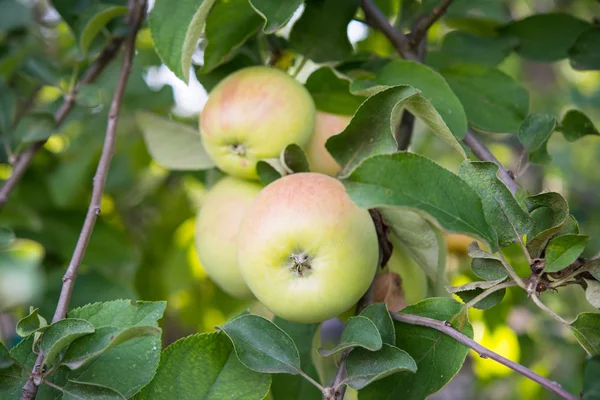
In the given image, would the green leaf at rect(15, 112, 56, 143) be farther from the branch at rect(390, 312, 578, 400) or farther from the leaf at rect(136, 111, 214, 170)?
the branch at rect(390, 312, 578, 400)

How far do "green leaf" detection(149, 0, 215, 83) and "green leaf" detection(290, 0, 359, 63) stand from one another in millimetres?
156

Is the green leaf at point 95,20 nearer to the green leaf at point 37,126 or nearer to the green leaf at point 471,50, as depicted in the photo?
the green leaf at point 37,126

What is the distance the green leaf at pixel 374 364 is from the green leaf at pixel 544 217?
0.13 meters

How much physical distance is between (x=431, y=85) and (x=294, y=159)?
157mm

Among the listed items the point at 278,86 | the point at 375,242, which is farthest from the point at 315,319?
the point at 278,86

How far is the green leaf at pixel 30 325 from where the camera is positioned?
47cm

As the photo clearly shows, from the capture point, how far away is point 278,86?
2.11ft

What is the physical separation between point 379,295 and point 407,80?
0.22 meters

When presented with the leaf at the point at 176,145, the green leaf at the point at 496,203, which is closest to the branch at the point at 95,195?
the leaf at the point at 176,145

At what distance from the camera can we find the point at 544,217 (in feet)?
1.64

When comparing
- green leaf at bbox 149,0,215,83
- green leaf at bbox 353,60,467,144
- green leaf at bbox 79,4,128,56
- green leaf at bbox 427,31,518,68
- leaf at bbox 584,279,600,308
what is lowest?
green leaf at bbox 427,31,518,68

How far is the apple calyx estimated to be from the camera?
518 mm

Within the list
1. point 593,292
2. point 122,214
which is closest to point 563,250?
point 593,292

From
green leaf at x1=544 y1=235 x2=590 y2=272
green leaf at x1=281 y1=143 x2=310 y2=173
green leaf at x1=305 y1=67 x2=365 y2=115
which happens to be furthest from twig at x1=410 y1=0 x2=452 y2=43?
green leaf at x1=544 y1=235 x2=590 y2=272
